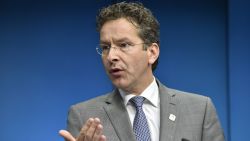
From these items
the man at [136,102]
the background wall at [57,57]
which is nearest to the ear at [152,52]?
the man at [136,102]

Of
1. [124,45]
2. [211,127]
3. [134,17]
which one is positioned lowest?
[211,127]

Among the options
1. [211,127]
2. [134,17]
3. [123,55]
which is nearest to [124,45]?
[123,55]

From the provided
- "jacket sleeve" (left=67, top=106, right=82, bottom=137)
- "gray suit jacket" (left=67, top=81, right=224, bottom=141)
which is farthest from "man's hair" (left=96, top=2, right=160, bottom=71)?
"jacket sleeve" (left=67, top=106, right=82, bottom=137)

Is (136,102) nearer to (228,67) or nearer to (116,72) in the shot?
(116,72)

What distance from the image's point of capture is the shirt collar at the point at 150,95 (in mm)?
1984

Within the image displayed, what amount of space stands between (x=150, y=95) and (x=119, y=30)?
328mm

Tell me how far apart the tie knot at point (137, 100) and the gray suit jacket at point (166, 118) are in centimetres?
5

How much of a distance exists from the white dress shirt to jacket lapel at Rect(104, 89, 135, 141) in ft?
0.09

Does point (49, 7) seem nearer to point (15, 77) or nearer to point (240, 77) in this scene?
point (15, 77)

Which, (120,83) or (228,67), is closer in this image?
(120,83)

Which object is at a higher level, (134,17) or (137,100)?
(134,17)

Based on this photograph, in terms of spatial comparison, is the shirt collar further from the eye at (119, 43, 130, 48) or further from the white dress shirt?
the eye at (119, 43, 130, 48)

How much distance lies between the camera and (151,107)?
6.50ft

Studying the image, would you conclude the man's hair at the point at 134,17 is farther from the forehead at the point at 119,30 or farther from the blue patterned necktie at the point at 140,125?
the blue patterned necktie at the point at 140,125
